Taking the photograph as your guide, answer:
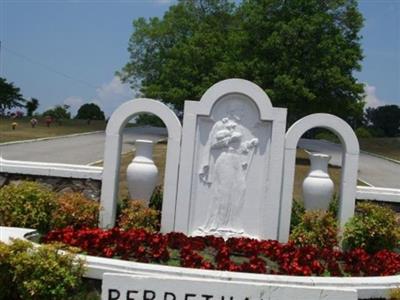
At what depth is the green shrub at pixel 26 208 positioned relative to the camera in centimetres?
909

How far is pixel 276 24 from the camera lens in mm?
28531

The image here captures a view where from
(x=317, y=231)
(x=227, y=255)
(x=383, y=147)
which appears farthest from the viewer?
(x=383, y=147)

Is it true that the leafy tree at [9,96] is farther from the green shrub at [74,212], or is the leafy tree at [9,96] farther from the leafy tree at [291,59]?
the green shrub at [74,212]

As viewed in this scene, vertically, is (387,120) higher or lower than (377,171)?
higher

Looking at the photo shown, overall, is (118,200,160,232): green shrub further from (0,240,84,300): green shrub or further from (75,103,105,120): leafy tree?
(75,103,105,120): leafy tree

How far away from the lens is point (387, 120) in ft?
224

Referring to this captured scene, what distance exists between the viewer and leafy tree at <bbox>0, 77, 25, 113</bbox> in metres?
58.0

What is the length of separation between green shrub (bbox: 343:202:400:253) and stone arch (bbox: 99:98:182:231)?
9.66ft

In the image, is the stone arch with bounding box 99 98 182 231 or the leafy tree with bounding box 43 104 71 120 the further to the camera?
the leafy tree with bounding box 43 104 71 120

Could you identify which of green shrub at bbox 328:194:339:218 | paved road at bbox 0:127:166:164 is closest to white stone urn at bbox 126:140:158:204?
green shrub at bbox 328:194:339:218

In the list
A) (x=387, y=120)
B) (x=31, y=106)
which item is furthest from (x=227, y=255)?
(x=387, y=120)

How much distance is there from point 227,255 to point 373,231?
9.40 ft

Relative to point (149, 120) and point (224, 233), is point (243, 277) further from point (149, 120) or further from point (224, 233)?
point (149, 120)

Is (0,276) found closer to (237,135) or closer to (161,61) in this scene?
(237,135)
